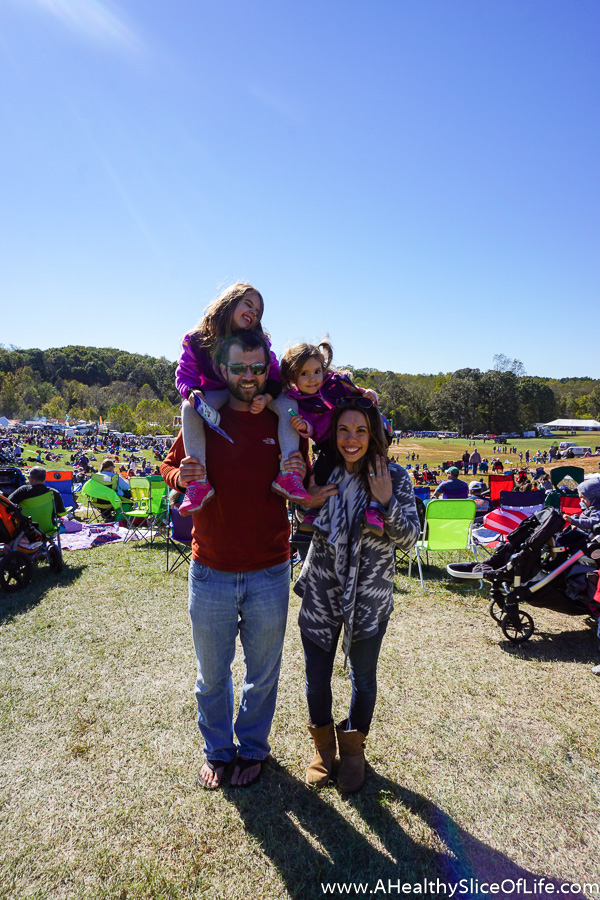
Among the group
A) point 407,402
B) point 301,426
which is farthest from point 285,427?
point 407,402

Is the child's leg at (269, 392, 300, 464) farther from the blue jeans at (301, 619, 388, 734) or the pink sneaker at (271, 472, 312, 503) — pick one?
the blue jeans at (301, 619, 388, 734)

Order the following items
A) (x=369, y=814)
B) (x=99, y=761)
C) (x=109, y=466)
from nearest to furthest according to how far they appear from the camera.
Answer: (x=369, y=814), (x=99, y=761), (x=109, y=466)

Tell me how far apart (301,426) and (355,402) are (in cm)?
26

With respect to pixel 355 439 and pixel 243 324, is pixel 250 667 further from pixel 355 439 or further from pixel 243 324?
pixel 243 324

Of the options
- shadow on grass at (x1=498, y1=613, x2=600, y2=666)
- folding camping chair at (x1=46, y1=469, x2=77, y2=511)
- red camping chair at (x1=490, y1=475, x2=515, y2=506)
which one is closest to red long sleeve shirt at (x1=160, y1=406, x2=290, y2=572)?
shadow on grass at (x1=498, y1=613, x2=600, y2=666)

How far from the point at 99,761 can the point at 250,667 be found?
3.57 feet

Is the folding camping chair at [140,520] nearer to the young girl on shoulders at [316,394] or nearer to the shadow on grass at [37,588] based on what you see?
the shadow on grass at [37,588]

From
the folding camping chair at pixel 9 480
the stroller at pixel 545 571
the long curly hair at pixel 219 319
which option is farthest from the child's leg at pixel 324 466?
the folding camping chair at pixel 9 480

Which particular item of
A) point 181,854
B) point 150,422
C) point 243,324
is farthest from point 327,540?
point 150,422

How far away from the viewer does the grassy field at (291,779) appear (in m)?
1.98

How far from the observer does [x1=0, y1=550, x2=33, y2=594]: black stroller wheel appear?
17.1ft

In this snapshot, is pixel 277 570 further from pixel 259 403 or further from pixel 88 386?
pixel 88 386

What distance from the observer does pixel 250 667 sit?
2.31 m

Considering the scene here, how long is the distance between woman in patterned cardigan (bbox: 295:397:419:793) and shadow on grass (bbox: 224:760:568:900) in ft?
0.60
